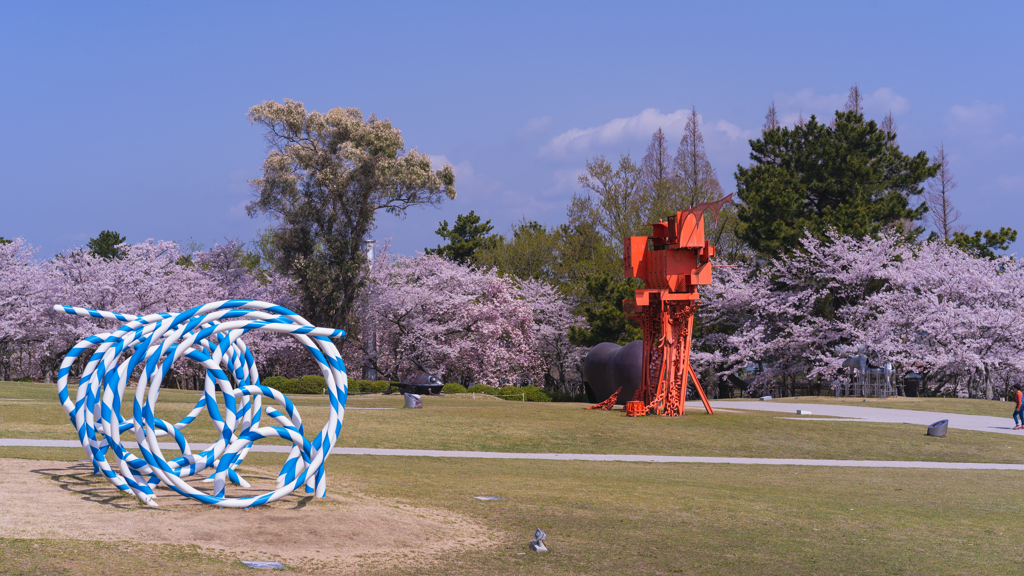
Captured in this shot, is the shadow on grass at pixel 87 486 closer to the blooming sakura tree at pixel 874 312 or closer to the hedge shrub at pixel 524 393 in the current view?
the hedge shrub at pixel 524 393

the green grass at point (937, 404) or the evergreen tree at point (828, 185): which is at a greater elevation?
the evergreen tree at point (828, 185)

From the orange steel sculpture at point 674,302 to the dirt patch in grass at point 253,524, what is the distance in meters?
15.0

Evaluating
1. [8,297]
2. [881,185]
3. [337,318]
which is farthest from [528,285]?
[8,297]

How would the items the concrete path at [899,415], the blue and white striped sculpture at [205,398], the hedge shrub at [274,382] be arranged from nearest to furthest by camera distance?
the blue and white striped sculpture at [205,398] → the concrete path at [899,415] → the hedge shrub at [274,382]

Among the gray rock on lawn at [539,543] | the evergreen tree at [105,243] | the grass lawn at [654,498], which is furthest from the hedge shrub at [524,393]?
the evergreen tree at [105,243]

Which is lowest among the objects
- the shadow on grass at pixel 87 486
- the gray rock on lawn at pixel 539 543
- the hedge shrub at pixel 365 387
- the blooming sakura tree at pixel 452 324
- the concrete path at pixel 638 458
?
the concrete path at pixel 638 458

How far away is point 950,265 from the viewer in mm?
40562

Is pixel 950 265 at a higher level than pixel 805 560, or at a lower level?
higher

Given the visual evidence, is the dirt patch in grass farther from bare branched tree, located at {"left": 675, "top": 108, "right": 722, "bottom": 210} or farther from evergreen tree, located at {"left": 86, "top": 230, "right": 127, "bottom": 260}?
evergreen tree, located at {"left": 86, "top": 230, "right": 127, "bottom": 260}

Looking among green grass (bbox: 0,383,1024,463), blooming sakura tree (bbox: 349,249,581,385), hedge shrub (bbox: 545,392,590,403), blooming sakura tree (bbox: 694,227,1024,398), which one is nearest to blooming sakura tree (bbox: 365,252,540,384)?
blooming sakura tree (bbox: 349,249,581,385)

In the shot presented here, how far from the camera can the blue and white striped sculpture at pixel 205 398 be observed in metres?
8.45

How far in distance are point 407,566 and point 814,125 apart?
45.0 m

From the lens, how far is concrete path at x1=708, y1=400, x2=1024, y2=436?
2438cm

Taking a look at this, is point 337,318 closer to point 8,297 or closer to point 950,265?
point 8,297
